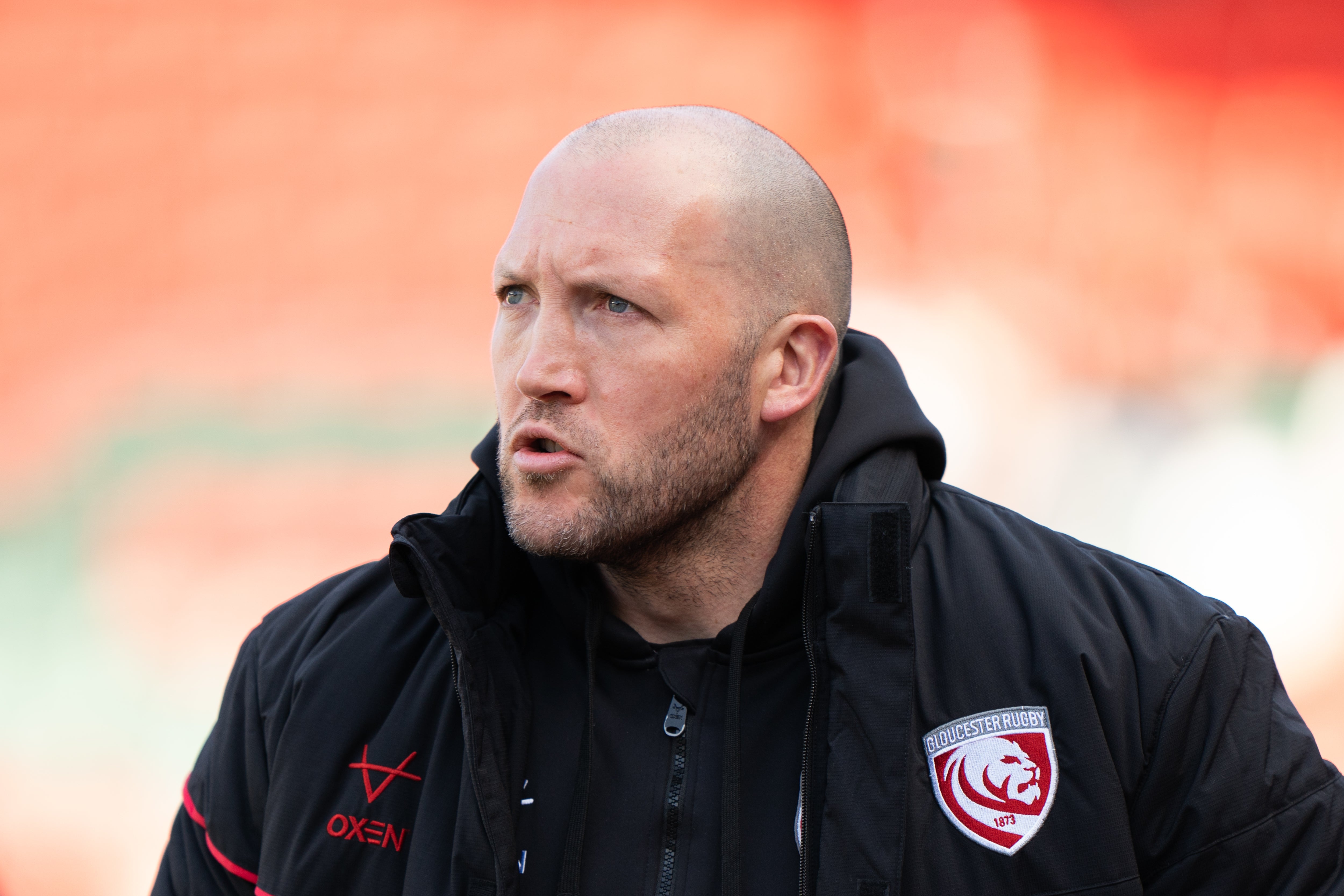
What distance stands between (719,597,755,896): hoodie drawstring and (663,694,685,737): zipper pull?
5cm

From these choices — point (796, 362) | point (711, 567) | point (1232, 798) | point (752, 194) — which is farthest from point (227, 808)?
point (1232, 798)

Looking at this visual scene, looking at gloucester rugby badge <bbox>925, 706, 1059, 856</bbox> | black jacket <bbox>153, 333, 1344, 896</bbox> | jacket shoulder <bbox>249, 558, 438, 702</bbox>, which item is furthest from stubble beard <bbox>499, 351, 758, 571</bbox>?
gloucester rugby badge <bbox>925, 706, 1059, 856</bbox>

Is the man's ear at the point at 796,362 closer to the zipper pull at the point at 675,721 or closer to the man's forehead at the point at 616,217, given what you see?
the man's forehead at the point at 616,217

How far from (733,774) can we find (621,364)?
0.49 meters

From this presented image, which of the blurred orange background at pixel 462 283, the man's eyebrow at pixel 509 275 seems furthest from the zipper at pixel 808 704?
the blurred orange background at pixel 462 283

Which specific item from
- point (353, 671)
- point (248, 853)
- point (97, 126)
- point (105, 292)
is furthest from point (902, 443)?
point (97, 126)

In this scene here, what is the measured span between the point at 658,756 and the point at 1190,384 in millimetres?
1734

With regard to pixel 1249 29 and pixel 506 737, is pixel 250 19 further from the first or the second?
pixel 1249 29

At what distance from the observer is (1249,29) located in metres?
2.49

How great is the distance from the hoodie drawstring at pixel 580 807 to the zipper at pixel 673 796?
0.30 feet

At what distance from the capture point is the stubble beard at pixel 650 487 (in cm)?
125

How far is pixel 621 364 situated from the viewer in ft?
4.09

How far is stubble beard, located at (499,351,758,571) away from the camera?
1.25 metres

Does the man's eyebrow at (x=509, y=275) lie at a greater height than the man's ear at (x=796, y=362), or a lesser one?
greater
